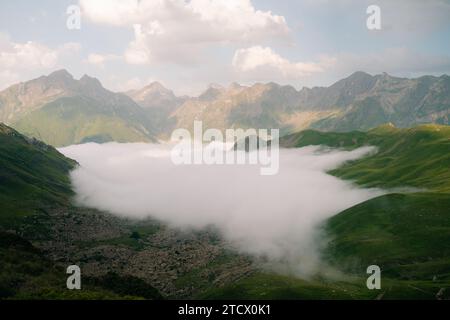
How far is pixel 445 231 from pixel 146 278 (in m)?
131

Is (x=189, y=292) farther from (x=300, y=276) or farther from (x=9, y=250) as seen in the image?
(x=9, y=250)

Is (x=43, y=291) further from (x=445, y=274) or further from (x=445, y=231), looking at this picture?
(x=445, y=231)

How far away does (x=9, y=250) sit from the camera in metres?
163

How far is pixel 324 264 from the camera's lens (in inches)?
7785

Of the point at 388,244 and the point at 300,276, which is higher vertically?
the point at 388,244

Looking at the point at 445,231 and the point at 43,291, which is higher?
→ the point at 445,231
